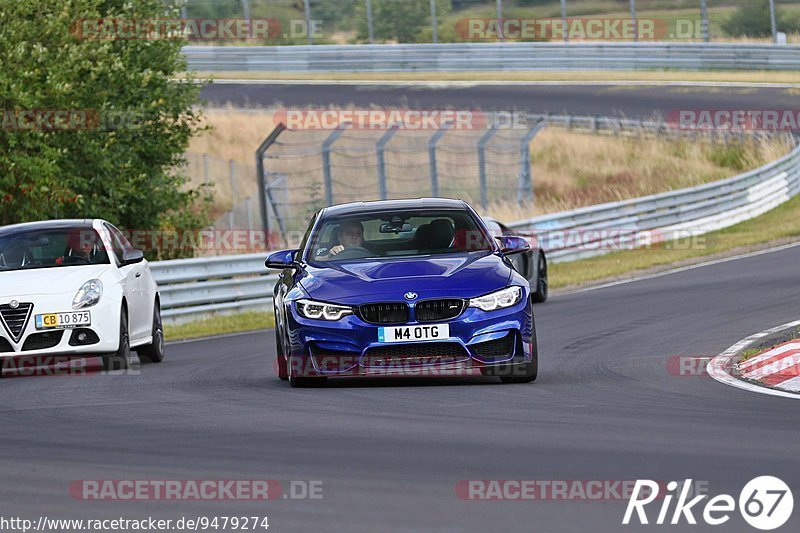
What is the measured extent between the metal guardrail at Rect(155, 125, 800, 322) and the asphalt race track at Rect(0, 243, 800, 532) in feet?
23.6

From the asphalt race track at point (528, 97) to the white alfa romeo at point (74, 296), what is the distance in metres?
29.4

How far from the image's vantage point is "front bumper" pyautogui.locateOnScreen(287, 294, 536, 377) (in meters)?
11.1

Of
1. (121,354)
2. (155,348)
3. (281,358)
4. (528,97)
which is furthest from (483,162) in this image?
(281,358)

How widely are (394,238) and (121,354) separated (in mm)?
3158

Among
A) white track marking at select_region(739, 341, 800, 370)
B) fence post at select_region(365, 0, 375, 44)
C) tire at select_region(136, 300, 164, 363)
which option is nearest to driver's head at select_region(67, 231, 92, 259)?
tire at select_region(136, 300, 164, 363)

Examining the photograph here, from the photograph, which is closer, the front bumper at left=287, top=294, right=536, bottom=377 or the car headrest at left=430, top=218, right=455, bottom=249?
→ the front bumper at left=287, top=294, right=536, bottom=377

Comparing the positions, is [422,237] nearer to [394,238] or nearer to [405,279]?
[394,238]

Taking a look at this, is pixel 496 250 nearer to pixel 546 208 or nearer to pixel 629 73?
pixel 546 208

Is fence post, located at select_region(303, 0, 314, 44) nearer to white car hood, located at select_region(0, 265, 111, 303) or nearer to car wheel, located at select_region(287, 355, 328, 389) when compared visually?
white car hood, located at select_region(0, 265, 111, 303)

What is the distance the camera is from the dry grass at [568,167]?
3653 centimetres

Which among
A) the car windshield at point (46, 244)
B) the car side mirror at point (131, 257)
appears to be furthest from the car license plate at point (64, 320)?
the car side mirror at point (131, 257)

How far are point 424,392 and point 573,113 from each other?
33599 mm

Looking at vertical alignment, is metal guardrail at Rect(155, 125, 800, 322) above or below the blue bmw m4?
below

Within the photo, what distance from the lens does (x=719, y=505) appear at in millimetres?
6535
